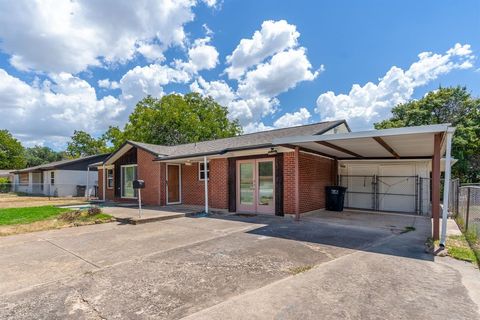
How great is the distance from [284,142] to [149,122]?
2603 cm

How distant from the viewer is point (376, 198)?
41.7 feet

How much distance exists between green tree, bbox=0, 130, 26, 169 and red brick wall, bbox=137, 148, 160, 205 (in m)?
42.6

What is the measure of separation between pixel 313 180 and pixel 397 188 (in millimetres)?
4337

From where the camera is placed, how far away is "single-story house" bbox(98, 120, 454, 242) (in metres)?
9.83

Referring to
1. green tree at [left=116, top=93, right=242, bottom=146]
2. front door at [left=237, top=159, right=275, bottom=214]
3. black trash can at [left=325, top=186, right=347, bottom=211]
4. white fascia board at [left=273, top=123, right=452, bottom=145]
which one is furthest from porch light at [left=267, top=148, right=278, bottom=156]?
green tree at [left=116, top=93, right=242, bottom=146]

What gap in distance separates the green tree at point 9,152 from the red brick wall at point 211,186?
45.6m

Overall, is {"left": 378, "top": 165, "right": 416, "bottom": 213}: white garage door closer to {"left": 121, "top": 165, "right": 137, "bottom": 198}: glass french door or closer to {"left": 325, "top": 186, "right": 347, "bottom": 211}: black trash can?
{"left": 325, "top": 186, "right": 347, "bottom": 211}: black trash can

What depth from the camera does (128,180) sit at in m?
16.9

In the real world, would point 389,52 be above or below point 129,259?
above

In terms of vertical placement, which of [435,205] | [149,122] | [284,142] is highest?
[149,122]

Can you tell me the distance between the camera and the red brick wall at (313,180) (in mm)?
10406

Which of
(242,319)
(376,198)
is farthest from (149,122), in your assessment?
(242,319)

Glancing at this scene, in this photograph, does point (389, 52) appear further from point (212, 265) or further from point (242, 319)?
A: point (242, 319)

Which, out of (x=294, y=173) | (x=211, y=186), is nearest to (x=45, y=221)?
(x=211, y=186)
